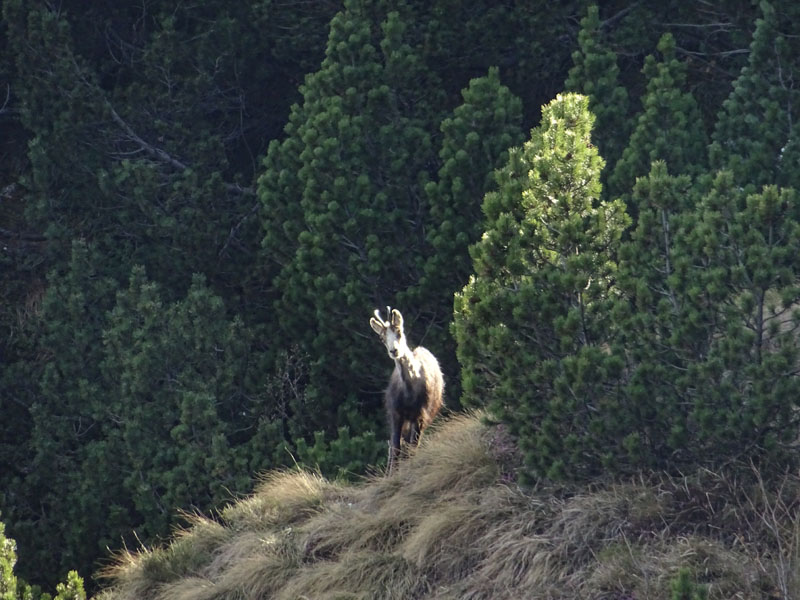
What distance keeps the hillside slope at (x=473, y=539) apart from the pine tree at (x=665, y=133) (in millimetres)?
3735

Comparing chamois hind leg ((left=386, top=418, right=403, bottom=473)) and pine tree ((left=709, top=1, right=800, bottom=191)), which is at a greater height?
pine tree ((left=709, top=1, right=800, bottom=191))

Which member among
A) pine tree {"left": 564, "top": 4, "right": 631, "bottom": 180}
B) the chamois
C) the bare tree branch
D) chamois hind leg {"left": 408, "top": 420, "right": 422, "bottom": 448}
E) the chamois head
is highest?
the bare tree branch

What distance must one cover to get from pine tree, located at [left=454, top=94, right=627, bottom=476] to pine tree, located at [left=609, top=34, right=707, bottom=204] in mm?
4057

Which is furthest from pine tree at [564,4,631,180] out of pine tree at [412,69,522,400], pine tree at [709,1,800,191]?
pine tree at [709,1,800,191]

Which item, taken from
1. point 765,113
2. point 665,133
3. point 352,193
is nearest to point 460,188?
point 352,193

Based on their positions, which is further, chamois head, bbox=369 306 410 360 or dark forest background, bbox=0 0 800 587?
chamois head, bbox=369 306 410 360

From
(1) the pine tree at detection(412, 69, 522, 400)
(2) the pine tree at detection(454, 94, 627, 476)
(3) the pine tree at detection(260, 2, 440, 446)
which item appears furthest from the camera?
(3) the pine tree at detection(260, 2, 440, 446)

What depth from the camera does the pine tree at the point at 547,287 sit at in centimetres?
1048

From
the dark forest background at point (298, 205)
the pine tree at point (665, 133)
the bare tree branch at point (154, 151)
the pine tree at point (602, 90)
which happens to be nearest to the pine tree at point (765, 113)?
the dark forest background at point (298, 205)

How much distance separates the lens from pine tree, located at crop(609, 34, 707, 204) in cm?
1508

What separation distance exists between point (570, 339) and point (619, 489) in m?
1.18

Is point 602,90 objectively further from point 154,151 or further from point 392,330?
point 154,151

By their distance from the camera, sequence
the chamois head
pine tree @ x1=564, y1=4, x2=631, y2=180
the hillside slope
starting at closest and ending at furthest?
1. the hillside slope
2. the chamois head
3. pine tree @ x1=564, y1=4, x2=631, y2=180

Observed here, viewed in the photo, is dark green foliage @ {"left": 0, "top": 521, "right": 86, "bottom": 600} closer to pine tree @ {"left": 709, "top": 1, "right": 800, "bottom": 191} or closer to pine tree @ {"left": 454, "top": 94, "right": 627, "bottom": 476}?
pine tree @ {"left": 454, "top": 94, "right": 627, "bottom": 476}
